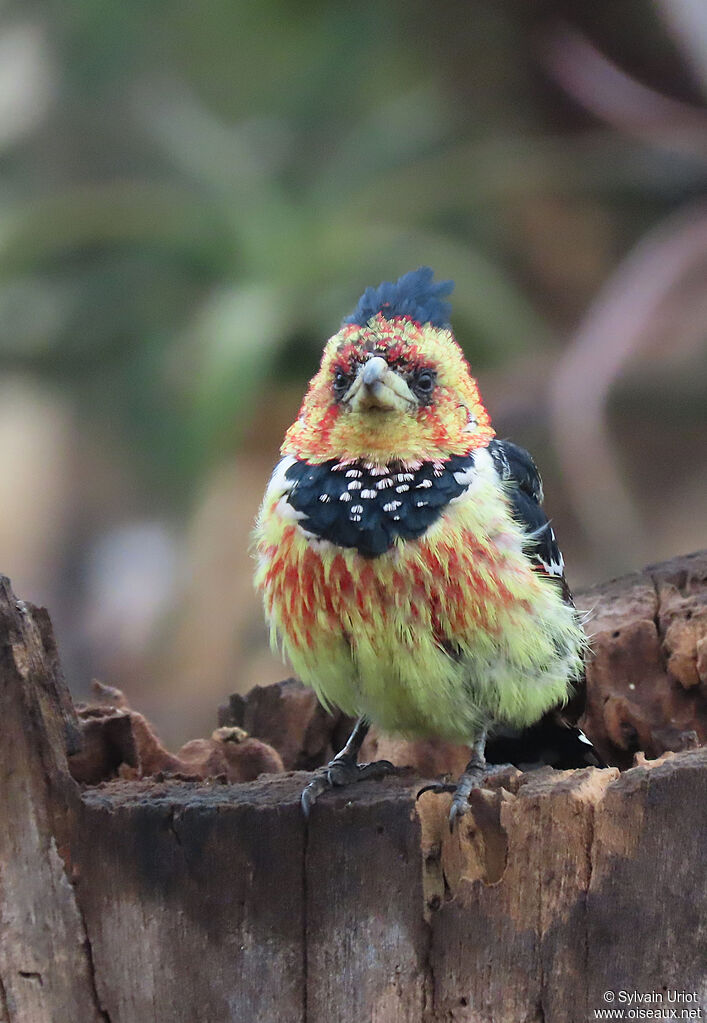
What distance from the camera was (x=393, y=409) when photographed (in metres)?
2.74

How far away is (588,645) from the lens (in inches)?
123

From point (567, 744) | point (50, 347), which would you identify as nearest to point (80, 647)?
point (50, 347)

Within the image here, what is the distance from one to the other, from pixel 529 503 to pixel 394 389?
1.68ft

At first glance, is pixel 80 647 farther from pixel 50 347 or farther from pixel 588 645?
pixel 588 645

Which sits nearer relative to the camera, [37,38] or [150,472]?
[150,472]

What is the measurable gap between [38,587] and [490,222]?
11.3 ft

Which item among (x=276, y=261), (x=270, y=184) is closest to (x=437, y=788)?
(x=276, y=261)

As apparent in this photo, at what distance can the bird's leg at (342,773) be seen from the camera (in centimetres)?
243

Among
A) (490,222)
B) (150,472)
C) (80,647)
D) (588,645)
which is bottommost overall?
(588,645)

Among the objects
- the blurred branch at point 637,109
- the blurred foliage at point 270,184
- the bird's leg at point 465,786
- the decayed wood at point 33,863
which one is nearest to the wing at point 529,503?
the bird's leg at point 465,786

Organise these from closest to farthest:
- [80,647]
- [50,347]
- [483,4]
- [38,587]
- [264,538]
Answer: [264,538]
[80,647]
[38,587]
[50,347]
[483,4]

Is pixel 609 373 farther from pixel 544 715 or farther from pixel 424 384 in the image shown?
pixel 424 384

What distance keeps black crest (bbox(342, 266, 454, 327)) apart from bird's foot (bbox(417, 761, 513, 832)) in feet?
3.37

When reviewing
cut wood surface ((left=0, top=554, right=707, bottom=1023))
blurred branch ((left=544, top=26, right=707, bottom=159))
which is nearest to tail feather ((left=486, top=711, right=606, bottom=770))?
cut wood surface ((left=0, top=554, right=707, bottom=1023))
